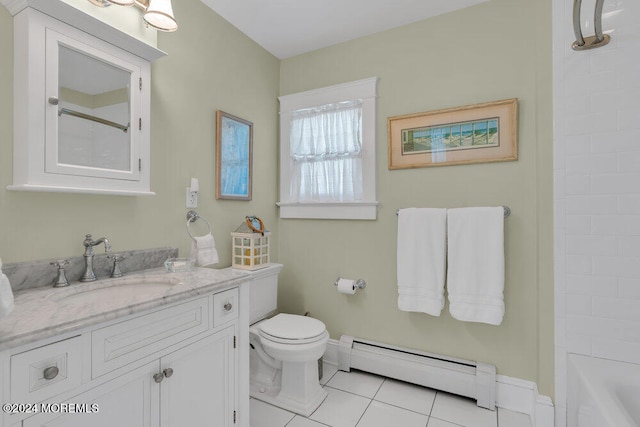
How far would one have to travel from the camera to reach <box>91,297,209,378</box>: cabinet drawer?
96 centimetres

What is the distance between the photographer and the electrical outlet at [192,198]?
1882mm

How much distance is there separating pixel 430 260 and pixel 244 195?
1.37 m

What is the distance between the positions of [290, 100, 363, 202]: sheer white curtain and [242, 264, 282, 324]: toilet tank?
69 centimetres

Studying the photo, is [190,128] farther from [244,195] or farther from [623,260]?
[623,260]

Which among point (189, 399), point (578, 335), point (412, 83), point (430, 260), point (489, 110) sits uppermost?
point (412, 83)

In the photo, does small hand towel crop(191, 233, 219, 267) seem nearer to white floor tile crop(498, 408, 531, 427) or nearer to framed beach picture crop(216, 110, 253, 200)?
framed beach picture crop(216, 110, 253, 200)

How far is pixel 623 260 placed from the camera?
1475mm

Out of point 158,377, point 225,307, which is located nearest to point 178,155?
point 225,307

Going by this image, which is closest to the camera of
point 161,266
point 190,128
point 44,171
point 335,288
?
point 44,171

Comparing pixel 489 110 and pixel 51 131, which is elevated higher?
pixel 489 110

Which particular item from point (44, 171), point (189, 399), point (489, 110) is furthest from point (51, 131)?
point (489, 110)

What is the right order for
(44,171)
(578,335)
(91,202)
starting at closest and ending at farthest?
(44,171)
(91,202)
(578,335)

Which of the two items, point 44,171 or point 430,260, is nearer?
point 44,171

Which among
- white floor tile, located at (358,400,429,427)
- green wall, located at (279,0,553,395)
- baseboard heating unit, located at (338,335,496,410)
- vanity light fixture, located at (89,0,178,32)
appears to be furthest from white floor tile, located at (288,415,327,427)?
vanity light fixture, located at (89,0,178,32)
